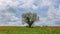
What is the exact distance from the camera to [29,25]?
61406 mm

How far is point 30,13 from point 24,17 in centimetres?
264

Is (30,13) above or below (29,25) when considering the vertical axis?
above

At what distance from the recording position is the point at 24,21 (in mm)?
62188

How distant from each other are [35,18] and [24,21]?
4.23 m

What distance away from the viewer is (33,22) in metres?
62.0

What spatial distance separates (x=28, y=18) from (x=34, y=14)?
2.93 m

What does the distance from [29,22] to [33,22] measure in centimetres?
154

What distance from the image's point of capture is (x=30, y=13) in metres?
62.9

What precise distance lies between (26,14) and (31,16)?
1.96m

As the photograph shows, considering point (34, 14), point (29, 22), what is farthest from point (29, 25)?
point (34, 14)

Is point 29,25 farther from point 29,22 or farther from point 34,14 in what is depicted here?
point 34,14

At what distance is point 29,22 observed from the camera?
61.5m

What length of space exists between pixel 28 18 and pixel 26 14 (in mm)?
1661

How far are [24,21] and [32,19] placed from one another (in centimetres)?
297
